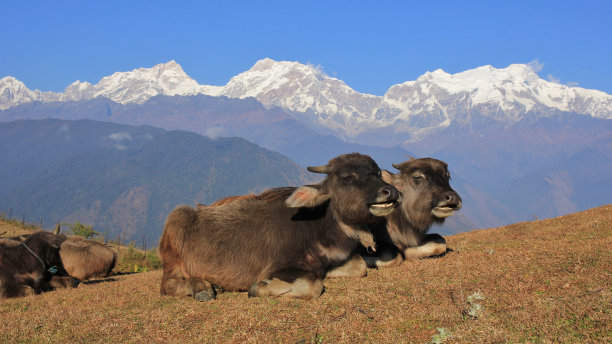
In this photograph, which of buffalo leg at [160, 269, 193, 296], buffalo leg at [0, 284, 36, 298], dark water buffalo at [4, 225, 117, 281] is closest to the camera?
buffalo leg at [160, 269, 193, 296]

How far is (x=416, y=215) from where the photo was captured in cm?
985

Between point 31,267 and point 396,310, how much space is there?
27.5 feet

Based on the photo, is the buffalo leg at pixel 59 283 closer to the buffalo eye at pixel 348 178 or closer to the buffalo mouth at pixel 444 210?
the buffalo eye at pixel 348 178

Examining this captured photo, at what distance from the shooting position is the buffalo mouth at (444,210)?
9.19m

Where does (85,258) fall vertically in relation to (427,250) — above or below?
below

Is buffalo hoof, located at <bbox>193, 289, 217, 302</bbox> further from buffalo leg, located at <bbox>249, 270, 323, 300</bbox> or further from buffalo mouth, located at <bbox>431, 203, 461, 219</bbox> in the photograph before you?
buffalo mouth, located at <bbox>431, 203, 461, 219</bbox>

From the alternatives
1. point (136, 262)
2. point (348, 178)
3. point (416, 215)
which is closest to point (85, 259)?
point (136, 262)

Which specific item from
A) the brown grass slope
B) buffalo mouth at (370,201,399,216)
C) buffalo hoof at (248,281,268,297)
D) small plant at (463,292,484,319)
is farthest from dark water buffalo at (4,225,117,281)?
small plant at (463,292,484,319)

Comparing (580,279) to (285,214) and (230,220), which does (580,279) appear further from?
(230,220)

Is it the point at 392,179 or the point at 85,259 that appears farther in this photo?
the point at 85,259

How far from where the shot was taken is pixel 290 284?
6.99 meters

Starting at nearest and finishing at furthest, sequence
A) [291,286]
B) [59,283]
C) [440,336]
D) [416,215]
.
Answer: [440,336]
[291,286]
[416,215]
[59,283]

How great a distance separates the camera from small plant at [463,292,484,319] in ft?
16.4

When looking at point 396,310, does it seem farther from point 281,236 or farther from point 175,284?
point 175,284
